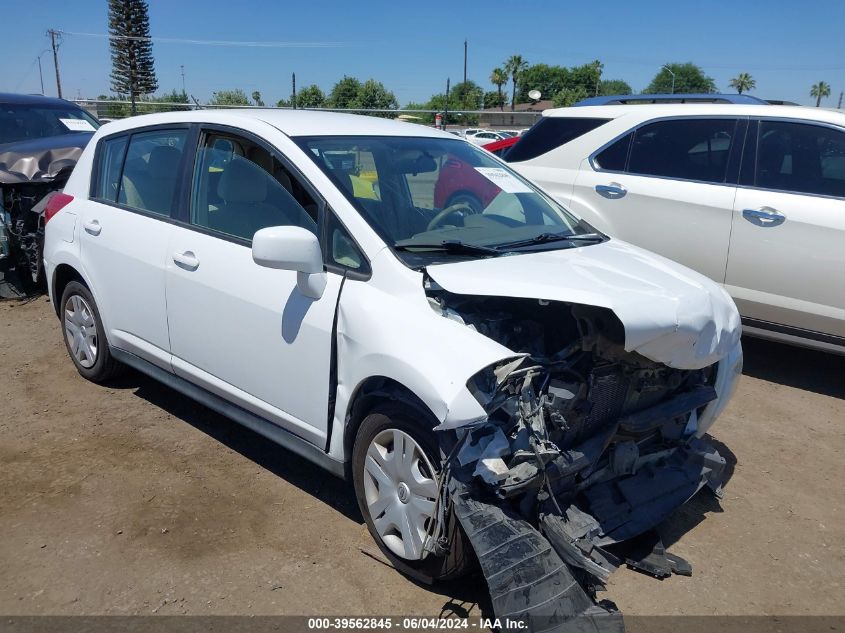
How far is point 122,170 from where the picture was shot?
175 inches

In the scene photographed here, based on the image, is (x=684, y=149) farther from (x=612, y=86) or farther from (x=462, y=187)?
(x=612, y=86)

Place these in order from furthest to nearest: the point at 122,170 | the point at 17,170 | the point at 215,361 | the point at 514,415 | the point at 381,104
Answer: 1. the point at 381,104
2. the point at 17,170
3. the point at 122,170
4. the point at 215,361
5. the point at 514,415

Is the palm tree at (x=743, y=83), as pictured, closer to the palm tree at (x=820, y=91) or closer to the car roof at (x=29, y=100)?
the palm tree at (x=820, y=91)

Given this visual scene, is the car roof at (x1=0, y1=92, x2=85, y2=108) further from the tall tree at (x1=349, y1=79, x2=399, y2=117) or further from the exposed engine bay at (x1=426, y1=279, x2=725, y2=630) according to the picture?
the tall tree at (x1=349, y1=79, x2=399, y2=117)

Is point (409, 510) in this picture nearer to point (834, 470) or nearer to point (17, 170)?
point (834, 470)

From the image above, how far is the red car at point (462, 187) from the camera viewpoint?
3.73 metres

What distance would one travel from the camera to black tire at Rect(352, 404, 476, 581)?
105 inches

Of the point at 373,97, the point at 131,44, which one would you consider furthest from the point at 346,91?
Result: the point at 131,44

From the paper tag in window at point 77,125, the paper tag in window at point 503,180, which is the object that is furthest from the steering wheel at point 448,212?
the paper tag in window at point 77,125

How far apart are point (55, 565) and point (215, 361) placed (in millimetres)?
1138

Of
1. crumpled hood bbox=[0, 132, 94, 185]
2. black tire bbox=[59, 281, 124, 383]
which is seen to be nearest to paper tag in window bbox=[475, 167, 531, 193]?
black tire bbox=[59, 281, 124, 383]

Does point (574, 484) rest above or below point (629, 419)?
below

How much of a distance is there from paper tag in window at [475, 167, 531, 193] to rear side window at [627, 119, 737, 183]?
2.01 m

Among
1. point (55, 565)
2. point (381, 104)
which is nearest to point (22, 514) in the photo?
point (55, 565)
